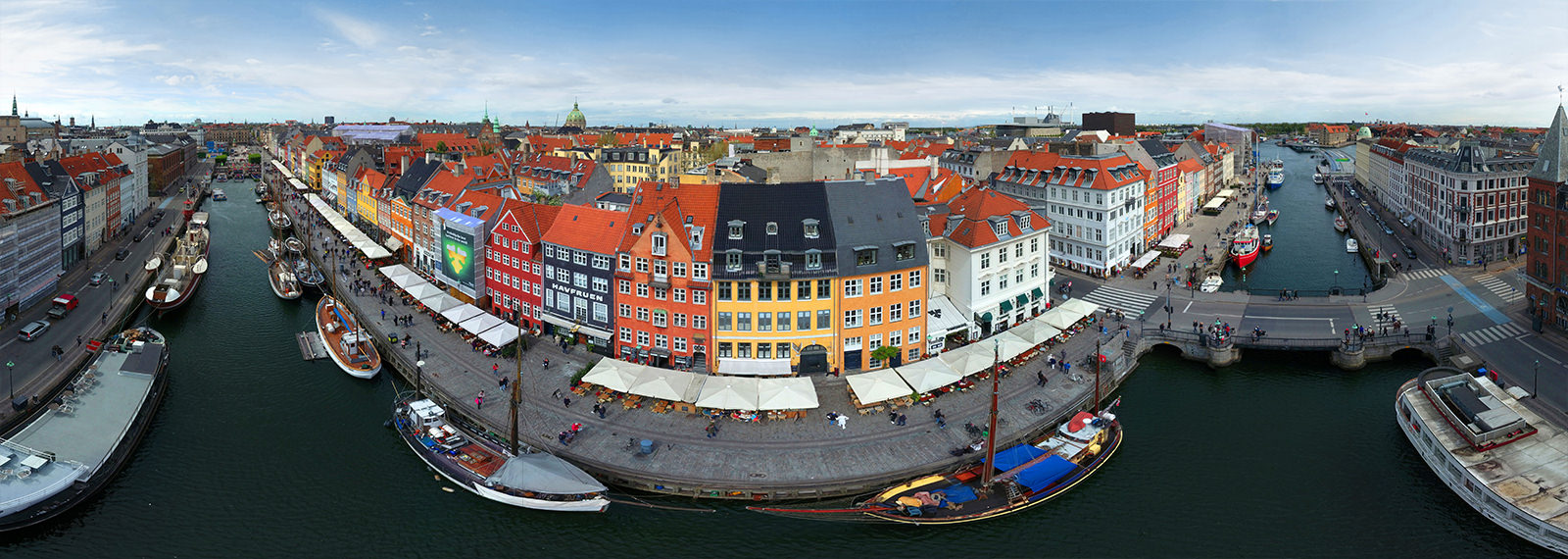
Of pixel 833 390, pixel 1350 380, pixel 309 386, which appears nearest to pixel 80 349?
pixel 309 386

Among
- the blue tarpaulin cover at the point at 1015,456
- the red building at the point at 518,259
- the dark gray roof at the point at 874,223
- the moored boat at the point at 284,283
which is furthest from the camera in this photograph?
the moored boat at the point at 284,283

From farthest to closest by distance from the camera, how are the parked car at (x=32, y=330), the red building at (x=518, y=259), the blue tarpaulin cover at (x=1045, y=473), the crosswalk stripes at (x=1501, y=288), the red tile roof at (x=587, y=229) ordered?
1. the crosswalk stripes at (x=1501, y=288)
2. the red building at (x=518, y=259)
3. the parked car at (x=32, y=330)
4. the red tile roof at (x=587, y=229)
5. the blue tarpaulin cover at (x=1045, y=473)

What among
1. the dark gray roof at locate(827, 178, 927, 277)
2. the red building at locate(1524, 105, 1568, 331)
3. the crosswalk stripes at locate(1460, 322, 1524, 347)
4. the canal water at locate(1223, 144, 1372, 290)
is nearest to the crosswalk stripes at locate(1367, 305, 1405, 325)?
the crosswalk stripes at locate(1460, 322, 1524, 347)

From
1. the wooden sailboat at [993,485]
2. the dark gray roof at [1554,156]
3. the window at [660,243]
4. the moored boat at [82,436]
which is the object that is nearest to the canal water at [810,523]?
the wooden sailboat at [993,485]

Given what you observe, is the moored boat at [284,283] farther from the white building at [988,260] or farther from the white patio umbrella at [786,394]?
the white building at [988,260]

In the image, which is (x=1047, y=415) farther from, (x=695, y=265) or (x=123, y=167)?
(x=123, y=167)

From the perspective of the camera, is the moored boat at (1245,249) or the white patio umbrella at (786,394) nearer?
the white patio umbrella at (786,394)

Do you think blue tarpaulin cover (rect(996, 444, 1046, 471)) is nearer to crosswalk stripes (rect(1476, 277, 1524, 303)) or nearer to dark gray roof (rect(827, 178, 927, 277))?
dark gray roof (rect(827, 178, 927, 277))
